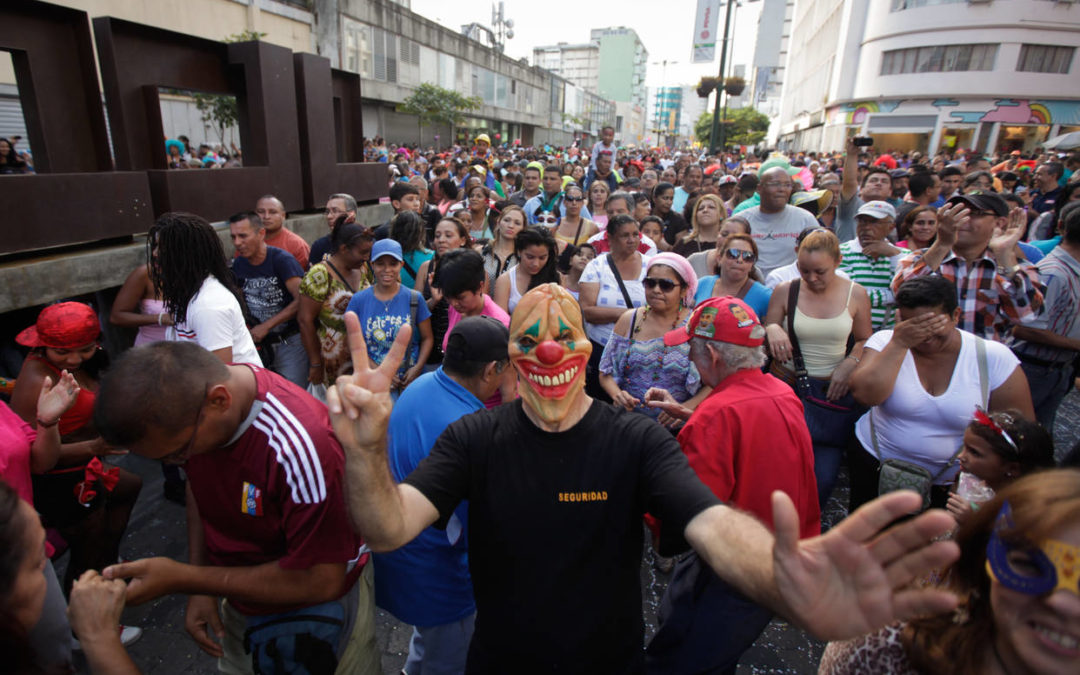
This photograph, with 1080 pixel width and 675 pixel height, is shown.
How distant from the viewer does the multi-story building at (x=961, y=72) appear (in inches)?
1336

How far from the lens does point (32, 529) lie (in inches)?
54.7

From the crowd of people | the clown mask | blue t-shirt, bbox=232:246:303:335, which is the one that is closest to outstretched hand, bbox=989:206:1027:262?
the crowd of people

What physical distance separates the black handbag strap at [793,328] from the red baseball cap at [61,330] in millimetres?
3877

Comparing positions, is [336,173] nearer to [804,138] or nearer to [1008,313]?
[1008,313]

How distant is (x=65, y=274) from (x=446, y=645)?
508cm

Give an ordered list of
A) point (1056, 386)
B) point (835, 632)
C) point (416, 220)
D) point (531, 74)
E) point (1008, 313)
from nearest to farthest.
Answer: point (835, 632)
point (1008, 313)
point (1056, 386)
point (416, 220)
point (531, 74)

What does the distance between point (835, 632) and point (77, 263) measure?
638 centimetres

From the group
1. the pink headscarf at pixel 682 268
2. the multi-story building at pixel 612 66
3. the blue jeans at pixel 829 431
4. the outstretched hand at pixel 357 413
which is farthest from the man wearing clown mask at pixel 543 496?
the multi-story building at pixel 612 66

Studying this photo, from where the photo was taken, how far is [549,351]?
1.60m

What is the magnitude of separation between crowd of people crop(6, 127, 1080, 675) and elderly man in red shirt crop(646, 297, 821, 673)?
0.01 m

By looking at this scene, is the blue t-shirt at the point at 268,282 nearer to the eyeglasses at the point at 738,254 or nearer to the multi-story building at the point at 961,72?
the eyeglasses at the point at 738,254

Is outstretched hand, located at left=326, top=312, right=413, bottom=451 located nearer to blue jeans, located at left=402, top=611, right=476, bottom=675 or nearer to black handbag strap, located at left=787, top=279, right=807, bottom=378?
blue jeans, located at left=402, top=611, right=476, bottom=675

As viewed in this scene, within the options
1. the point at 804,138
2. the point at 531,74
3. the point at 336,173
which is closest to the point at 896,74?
the point at 804,138

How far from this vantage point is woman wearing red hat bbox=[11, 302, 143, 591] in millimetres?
2604
